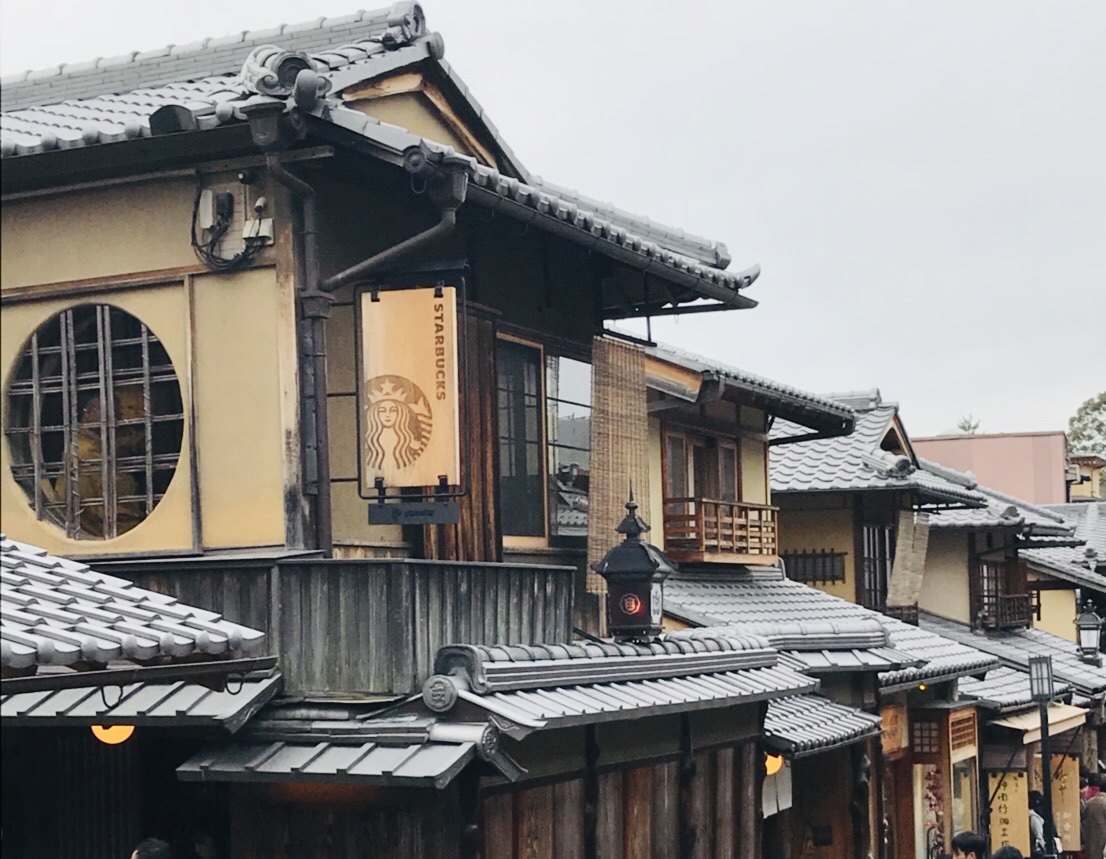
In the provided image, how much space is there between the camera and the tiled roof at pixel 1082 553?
4228 cm

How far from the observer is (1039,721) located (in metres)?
31.6

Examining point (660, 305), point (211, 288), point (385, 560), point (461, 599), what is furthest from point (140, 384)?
point (660, 305)

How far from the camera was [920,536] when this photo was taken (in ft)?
99.1

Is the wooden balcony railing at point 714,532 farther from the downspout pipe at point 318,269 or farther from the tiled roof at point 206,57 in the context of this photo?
the downspout pipe at point 318,269

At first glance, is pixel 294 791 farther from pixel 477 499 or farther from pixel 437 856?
pixel 477 499

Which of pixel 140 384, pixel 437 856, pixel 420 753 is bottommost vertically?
pixel 437 856

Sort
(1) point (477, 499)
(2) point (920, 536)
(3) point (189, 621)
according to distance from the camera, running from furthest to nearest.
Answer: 1. (2) point (920, 536)
2. (1) point (477, 499)
3. (3) point (189, 621)

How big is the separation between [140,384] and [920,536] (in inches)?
853

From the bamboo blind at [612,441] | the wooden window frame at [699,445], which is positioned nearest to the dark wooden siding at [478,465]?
the bamboo blind at [612,441]

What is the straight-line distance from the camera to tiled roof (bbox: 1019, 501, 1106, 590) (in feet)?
139

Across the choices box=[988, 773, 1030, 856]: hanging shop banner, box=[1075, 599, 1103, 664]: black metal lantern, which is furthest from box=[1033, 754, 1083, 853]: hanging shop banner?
box=[1075, 599, 1103, 664]: black metal lantern

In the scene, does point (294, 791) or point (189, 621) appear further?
point (294, 791)

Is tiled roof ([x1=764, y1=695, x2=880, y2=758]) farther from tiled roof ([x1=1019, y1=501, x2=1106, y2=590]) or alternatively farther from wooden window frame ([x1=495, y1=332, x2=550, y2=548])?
tiled roof ([x1=1019, y1=501, x2=1106, y2=590])

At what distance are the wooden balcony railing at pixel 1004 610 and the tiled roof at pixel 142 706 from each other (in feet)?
87.3
